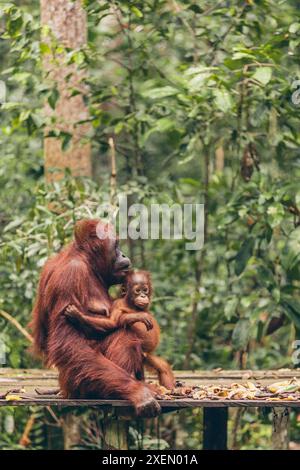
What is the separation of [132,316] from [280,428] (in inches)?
47.4

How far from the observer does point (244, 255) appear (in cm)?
583

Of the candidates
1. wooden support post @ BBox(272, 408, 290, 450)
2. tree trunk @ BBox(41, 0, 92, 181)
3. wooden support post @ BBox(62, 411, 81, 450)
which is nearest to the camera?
wooden support post @ BBox(272, 408, 290, 450)

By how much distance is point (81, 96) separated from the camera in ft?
21.3

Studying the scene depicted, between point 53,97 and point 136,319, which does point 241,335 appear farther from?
point 53,97

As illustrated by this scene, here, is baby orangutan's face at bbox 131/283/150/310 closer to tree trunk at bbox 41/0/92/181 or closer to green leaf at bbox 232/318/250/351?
green leaf at bbox 232/318/250/351

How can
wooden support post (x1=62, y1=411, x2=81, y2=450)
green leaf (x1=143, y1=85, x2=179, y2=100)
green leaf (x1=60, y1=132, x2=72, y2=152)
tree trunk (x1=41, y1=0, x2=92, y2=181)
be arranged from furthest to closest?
wooden support post (x1=62, y1=411, x2=81, y2=450), tree trunk (x1=41, y1=0, x2=92, y2=181), green leaf (x1=60, y1=132, x2=72, y2=152), green leaf (x1=143, y1=85, x2=179, y2=100)

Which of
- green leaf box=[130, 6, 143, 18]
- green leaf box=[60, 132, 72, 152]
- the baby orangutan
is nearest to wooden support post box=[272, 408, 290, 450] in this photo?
the baby orangutan

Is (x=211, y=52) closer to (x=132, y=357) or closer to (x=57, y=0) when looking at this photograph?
(x=57, y=0)

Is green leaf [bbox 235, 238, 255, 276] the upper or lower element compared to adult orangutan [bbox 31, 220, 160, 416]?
lower

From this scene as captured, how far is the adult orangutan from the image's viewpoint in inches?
174

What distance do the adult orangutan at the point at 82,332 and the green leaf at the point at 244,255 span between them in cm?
130

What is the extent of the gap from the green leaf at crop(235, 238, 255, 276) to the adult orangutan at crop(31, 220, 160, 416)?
1.30 metres

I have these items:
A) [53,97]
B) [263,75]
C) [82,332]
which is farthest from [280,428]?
[53,97]
